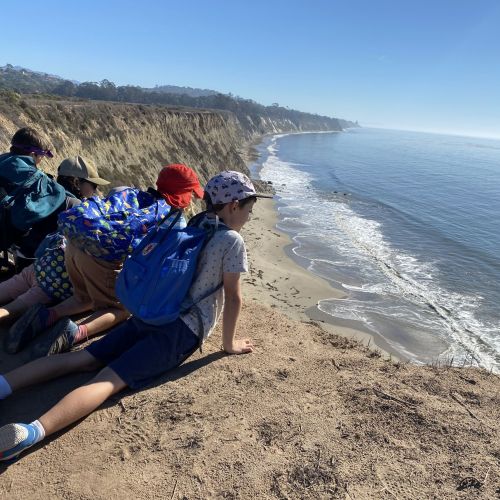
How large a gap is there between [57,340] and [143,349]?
3.09 feet

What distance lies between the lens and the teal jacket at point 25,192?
4672 millimetres

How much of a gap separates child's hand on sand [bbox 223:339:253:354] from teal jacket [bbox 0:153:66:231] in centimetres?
262

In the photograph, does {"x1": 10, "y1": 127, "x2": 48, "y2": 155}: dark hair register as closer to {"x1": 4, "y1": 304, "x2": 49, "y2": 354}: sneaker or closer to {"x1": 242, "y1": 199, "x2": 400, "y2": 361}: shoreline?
{"x1": 4, "y1": 304, "x2": 49, "y2": 354}: sneaker

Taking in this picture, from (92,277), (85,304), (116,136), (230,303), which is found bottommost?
(85,304)

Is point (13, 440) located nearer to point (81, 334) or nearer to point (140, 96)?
point (81, 334)

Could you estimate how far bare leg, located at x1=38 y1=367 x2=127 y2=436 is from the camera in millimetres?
2672

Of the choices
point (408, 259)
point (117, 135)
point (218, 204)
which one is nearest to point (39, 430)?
point (218, 204)

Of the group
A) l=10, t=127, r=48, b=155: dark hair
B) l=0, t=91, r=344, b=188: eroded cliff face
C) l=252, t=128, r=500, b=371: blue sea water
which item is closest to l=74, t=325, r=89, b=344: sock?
l=10, t=127, r=48, b=155: dark hair

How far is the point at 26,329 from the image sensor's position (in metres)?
3.77

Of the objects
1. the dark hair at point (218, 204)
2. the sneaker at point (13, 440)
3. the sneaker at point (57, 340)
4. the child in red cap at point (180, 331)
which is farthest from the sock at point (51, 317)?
the dark hair at point (218, 204)

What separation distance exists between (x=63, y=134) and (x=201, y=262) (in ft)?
67.9

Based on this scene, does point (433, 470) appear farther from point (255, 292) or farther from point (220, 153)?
point (220, 153)

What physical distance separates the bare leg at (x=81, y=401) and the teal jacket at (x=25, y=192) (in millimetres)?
2489

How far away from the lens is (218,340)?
423 cm
